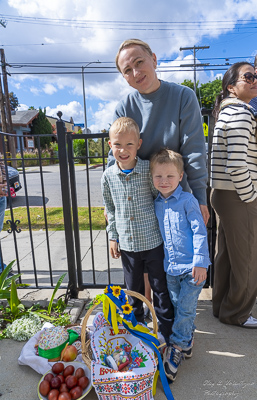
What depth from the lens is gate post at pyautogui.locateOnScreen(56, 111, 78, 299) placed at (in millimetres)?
2576

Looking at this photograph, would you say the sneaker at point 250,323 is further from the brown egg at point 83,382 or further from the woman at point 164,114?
the brown egg at point 83,382

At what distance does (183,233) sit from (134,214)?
35cm

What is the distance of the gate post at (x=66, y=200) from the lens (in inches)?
101

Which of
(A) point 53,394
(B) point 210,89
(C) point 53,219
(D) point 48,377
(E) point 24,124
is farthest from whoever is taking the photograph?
(B) point 210,89

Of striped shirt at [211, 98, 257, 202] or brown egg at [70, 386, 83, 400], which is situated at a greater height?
striped shirt at [211, 98, 257, 202]

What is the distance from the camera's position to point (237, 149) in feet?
6.40

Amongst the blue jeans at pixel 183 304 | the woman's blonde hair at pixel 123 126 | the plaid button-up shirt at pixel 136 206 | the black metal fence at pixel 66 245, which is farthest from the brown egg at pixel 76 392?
the woman's blonde hair at pixel 123 126

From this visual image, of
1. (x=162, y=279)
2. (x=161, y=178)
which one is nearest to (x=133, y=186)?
(x=161, y=178)

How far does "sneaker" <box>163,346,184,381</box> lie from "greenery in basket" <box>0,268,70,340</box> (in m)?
0.92

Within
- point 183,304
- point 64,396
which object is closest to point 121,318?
point 183,304

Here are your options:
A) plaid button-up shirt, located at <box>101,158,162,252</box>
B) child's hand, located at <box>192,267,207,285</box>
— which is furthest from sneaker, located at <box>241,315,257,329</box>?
plaid button-up shirt, located at <box>101,158,162,252</box>

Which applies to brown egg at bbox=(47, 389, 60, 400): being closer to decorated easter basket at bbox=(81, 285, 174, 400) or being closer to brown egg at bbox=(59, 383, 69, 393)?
brown egg at bbox=(59, 383, 69, 393)

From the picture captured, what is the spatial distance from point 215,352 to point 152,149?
1523 mm

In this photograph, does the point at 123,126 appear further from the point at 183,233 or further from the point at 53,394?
the point at 53,394
